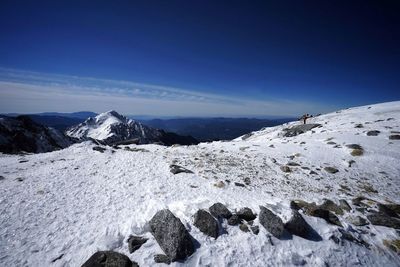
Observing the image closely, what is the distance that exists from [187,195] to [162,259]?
525cm

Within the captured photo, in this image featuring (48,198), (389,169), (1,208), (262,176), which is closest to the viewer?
(1,208)

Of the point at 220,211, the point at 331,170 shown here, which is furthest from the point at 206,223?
the point at 331,170

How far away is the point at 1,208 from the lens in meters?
11.8

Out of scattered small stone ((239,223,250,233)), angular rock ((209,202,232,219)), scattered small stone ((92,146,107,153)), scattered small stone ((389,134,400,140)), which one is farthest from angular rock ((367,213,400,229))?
scattered small stone ((92,146,107,153))

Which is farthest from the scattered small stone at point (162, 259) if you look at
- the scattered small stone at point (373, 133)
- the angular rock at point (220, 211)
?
the scattered small stone at point (373, 133)

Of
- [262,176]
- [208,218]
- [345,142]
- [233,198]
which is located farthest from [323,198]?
[345,142]

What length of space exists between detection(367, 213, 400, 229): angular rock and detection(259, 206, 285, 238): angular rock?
6011 millimetres

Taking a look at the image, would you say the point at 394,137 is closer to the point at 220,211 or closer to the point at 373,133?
the point at 373,133

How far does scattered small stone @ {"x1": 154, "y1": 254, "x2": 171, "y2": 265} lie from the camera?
855cm

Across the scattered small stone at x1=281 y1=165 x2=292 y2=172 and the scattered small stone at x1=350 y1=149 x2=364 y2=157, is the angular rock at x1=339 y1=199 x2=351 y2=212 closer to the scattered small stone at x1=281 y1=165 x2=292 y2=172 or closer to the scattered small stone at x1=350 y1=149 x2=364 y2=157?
the scattered small stone at x1=281 y1=165 x2=292 y2=172

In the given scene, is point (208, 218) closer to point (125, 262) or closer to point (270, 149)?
point (125, 262)

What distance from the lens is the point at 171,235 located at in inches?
372

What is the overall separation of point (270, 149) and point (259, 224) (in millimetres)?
16277

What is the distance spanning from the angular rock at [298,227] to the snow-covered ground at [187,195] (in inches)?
15.0
